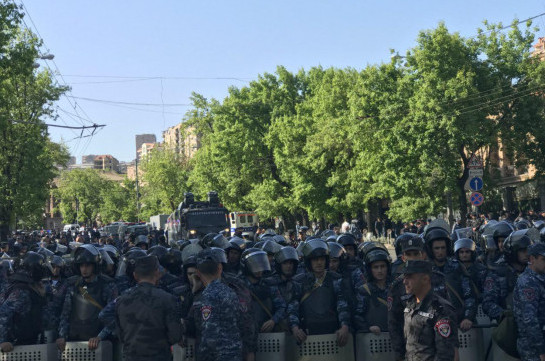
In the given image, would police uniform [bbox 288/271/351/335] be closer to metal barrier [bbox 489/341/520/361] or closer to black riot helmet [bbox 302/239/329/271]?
black riot helmet [bbox 302/239/329/271]

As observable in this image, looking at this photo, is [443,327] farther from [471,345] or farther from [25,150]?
[25,150]

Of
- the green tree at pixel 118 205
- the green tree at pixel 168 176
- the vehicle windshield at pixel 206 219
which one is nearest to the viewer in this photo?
the vehicle windshield at pixel 206 219

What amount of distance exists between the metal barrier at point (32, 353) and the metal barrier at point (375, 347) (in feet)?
9.81

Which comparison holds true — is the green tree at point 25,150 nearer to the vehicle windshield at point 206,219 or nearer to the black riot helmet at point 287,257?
the vehicle windshield at point 206,219

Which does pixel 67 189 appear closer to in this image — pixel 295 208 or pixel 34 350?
pixel 295 208

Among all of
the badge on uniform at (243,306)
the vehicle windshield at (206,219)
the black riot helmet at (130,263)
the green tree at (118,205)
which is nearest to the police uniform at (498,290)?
the badge on uniform at (243,306)

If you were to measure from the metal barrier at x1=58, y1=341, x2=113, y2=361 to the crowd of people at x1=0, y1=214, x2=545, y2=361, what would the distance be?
75 mm

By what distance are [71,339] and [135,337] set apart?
2.20 m

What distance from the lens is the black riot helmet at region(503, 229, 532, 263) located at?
7758 millimetres

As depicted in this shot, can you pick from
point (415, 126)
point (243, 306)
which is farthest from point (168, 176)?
point (243, 306)

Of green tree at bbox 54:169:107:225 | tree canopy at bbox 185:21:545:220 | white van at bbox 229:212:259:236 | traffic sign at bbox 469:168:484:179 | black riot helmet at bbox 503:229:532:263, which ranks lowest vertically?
black riot helmet at bbox 503:229:532:263

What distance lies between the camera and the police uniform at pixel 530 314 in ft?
19.5

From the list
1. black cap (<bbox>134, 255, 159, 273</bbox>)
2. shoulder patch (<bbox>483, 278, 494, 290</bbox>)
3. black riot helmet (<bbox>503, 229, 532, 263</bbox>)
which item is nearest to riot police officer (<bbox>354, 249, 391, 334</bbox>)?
shoulder patch (<bbox>483, 278, 494, 290</bbox>)

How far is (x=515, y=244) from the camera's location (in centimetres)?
784
